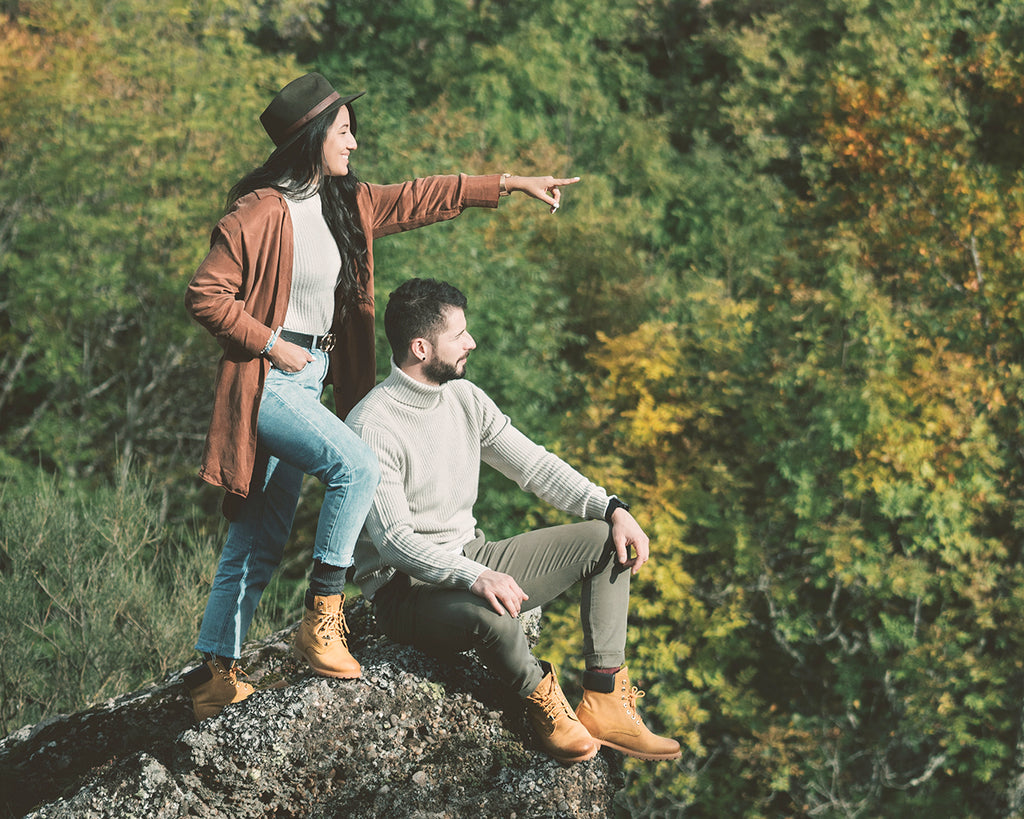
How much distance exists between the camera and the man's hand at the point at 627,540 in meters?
3.03

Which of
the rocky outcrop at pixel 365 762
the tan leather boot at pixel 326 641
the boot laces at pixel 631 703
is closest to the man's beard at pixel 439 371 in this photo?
Result: the tan leather boot at pixel 326 641

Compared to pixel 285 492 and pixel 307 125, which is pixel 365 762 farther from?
pixel 307 125

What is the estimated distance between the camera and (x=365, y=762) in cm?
286

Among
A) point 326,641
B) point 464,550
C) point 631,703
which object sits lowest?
point 631,703

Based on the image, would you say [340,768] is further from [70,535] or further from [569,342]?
[569,342]

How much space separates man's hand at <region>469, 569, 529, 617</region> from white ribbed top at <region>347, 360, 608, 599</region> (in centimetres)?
3

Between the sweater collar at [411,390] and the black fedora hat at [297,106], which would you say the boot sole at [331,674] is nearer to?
the sweater collar at [411,390]

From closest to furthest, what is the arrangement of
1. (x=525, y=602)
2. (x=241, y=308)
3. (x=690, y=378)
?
(x=241, y=308)
(x=525, y=602)
(x=690, y=378)

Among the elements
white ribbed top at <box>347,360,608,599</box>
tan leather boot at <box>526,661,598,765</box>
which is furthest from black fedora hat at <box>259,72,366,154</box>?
tan leather boot at <box>526,661,598,765</box>

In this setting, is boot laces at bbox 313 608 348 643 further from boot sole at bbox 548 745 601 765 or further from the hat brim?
the hat brim

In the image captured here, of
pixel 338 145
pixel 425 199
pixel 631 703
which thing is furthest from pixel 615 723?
pixel 338 145

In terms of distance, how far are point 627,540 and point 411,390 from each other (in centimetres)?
77

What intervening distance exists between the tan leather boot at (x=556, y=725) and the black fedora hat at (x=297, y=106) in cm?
166

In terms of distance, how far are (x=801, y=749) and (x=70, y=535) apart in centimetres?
553
